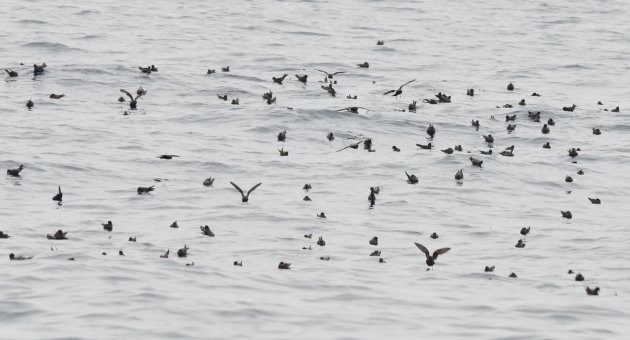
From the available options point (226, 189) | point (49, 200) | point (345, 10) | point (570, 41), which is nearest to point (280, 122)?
point (226, 189)

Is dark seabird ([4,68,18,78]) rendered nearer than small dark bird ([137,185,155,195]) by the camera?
No

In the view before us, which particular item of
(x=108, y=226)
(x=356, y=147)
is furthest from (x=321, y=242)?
(x=356, y=147)

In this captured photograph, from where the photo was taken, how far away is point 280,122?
38344 millimetres

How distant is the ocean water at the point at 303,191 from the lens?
19516 mm

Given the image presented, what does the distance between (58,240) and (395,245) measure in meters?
6.88

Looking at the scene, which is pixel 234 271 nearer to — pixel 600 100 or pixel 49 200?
pixel 49 200

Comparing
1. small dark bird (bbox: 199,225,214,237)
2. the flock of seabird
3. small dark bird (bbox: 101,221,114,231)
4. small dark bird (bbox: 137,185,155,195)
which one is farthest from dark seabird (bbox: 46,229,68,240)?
small dark bird (bbox: 137,185,155,195)

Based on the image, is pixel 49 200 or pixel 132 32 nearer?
pixel 49 200

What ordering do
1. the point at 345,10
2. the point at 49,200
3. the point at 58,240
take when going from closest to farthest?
the point at 58,240 < the point at 49,200 < the point at 345,10

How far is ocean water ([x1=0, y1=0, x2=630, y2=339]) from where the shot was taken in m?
19.5

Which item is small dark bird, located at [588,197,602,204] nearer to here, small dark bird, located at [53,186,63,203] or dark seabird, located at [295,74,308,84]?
small dark bird, located at [53,186,63,203]

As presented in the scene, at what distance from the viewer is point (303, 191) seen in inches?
1176

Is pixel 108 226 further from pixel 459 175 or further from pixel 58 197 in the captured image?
pixel 459 175

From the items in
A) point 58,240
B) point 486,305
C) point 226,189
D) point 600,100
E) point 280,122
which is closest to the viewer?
point 486,305
